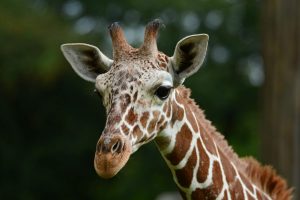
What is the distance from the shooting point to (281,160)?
12.6 meters

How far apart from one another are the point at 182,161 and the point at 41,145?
919 inches

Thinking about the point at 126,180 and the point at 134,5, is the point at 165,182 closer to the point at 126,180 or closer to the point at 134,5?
the point at 126,180

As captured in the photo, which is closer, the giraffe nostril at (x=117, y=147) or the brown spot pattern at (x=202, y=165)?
the giraffe nostril at (x=117, y=147)

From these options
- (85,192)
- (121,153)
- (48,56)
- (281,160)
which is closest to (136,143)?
(121,153)

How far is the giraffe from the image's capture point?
219 inches

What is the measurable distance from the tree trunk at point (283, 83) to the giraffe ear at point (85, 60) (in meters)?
6.42

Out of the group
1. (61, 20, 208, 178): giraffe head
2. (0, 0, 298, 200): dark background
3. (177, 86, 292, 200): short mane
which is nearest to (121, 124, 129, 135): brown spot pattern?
(61, 20, 208, 178): giraffe head

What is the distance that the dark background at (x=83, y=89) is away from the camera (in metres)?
27.4

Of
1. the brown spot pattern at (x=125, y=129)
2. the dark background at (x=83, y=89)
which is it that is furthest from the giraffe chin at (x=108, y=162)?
the dark background at (x=83, y=89)

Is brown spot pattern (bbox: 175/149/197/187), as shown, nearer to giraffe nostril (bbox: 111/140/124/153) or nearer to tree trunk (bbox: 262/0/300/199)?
giraffe nostril (bbox: 111/140/124/153)

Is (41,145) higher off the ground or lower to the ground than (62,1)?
lower

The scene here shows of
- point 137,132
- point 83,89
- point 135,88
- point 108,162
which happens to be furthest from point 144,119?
point 83,89

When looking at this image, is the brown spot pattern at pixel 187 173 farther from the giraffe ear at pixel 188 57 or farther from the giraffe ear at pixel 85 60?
the giraffe ear at pixel 85 60

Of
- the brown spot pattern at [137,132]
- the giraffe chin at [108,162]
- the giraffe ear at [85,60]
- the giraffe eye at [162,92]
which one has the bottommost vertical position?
the giraffe chin at [108,162]
